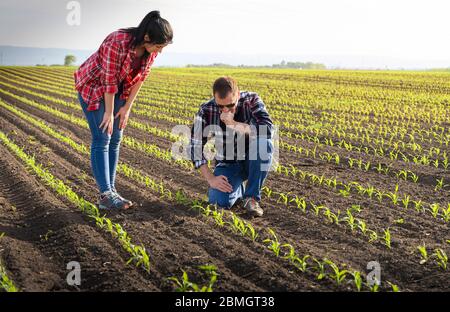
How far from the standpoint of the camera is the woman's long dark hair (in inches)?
164

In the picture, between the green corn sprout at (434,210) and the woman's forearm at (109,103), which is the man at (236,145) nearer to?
the woman's forearm at (109,103)

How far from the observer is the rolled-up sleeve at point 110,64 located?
4367 millimetres

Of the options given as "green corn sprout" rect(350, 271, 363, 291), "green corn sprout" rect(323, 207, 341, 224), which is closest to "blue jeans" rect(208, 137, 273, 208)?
"green corn sprout" rect(323, 207, 341, 224)

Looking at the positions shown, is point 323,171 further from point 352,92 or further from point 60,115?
point 352,92

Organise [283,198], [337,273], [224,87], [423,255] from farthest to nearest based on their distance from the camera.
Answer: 1. [283,198]
2. [224,87]
3. [423,255]
4. [337,273]

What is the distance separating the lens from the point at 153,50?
4.37 m

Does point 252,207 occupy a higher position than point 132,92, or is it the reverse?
point 132,92

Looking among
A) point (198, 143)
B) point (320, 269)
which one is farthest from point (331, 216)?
point (198, 143)

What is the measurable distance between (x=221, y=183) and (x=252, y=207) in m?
0.43

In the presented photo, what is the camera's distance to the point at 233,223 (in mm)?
4613

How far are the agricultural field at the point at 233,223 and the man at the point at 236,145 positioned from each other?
0.19 metres

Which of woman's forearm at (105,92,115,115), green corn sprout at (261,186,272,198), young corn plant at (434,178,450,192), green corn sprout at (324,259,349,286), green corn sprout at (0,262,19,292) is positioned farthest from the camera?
young corn plant at (434,178,450,192)

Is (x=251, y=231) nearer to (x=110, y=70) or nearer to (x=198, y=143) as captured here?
(x=198, y=143)

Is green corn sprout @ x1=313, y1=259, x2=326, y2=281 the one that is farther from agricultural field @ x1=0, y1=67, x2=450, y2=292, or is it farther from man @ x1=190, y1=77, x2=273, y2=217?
man @ x1=190, y1=77, x2=273, y2=217
